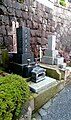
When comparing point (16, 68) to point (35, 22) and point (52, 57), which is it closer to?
point (52, 57)

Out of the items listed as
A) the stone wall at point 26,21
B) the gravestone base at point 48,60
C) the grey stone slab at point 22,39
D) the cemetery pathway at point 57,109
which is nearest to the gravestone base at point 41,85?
the cemetery pathway at point 57,109

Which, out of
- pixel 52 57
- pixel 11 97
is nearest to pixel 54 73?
pixel 52 57

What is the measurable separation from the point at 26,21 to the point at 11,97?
4.36 metres

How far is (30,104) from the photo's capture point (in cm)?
273

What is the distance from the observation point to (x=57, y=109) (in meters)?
2.98

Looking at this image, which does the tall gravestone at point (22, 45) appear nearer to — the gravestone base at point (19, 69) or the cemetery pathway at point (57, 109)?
the gravestone base at point (19, 69)

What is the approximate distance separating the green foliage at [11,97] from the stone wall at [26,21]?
282cm

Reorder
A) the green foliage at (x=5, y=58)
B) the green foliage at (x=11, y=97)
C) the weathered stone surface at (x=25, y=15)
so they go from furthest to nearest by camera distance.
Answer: the weathered stone surface at (x=25, y=15) → the green foliage at (x=5, y=58) → the green foliage at (x=11, y=97)

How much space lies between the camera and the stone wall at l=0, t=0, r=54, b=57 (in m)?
4.97

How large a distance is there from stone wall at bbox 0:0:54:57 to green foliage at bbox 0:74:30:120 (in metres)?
2.82

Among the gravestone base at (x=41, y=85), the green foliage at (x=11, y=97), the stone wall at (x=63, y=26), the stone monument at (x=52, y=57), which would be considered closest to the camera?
the green foliage at (x=11, y=97)

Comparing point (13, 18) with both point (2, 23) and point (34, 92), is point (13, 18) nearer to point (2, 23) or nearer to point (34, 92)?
point (2, 23)

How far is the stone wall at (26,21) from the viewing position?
4966 millimetres

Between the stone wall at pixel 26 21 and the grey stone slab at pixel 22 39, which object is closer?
the grey stone slab at pixel 22 39
